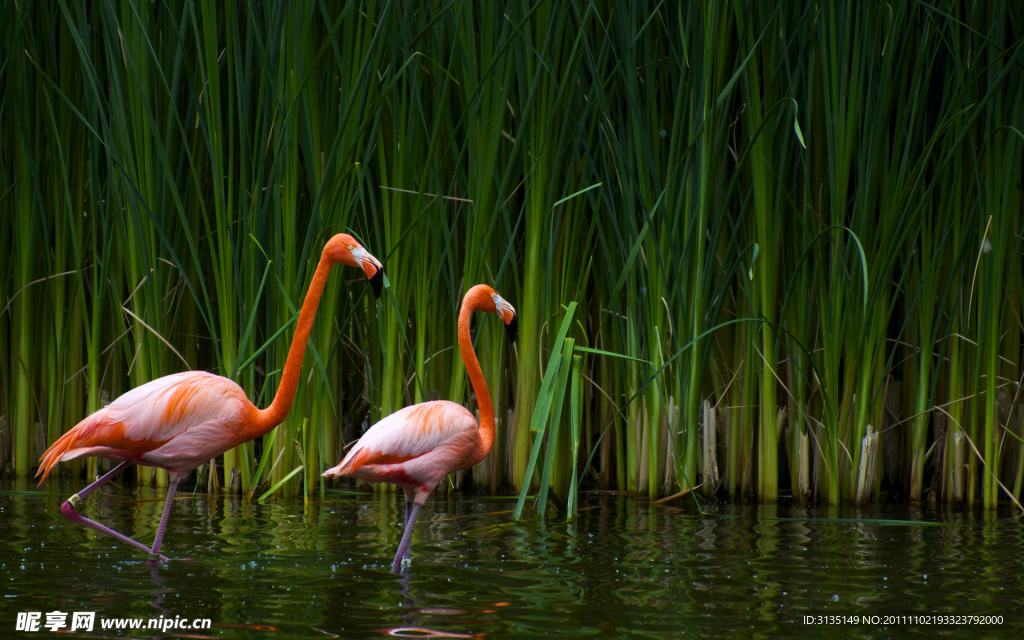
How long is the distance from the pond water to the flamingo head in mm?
1053

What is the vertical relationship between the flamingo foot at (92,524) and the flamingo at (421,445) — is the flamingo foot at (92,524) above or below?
below

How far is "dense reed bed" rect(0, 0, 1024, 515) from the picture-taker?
486cm

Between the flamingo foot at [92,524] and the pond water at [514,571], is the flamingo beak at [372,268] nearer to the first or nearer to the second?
the pond water at [514,571]

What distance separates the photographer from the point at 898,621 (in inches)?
120

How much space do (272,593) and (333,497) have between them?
199 cm

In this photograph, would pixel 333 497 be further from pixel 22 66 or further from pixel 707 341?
pixel 22 66

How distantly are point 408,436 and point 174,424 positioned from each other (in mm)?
907

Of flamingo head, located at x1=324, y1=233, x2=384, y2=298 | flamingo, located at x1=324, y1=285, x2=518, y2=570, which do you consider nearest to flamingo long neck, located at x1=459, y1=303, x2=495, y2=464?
flamingo, located at x1=324, y1=285, x2=518, y2=570

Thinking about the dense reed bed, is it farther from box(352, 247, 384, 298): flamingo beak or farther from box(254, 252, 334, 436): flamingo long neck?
box(352, 247, 384, 298): flamingo beak

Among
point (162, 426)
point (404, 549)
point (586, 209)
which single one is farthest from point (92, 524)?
point (586, 209)

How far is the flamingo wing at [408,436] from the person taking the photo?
13.4ft

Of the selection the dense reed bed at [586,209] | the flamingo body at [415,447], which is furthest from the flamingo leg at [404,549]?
the dense reed bed at [586,209]

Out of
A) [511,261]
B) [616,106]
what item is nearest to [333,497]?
[511,261]

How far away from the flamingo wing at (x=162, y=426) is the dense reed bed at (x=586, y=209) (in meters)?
0.81
